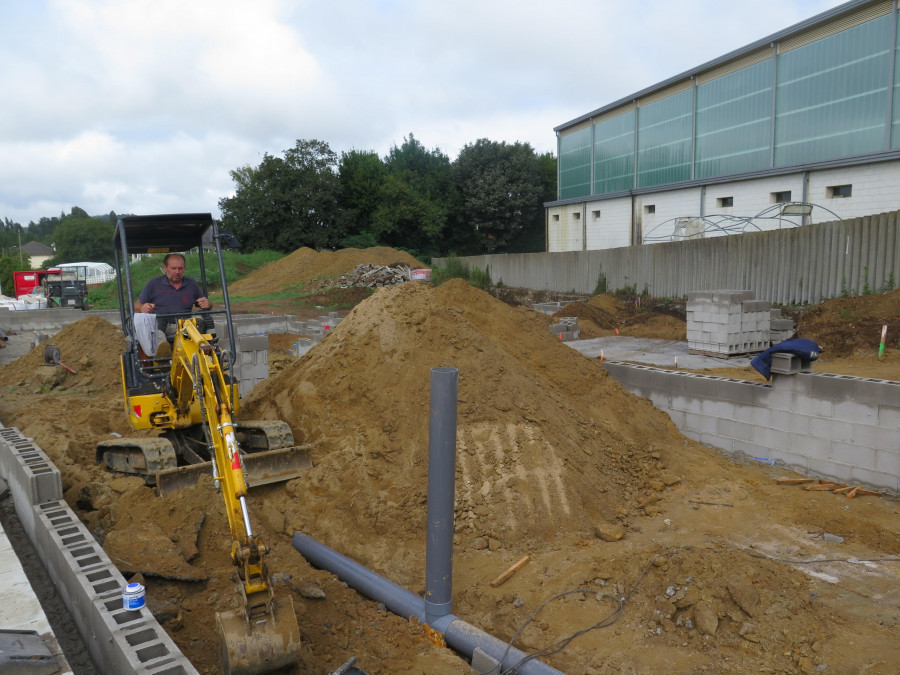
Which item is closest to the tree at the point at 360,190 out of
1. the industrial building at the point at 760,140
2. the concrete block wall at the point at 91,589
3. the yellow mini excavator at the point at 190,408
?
the industrial building at the point at 760,140

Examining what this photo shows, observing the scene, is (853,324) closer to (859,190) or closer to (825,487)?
(825,487)

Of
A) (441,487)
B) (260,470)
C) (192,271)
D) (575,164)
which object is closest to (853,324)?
(441,487)

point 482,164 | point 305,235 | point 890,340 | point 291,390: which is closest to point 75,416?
point 291,390

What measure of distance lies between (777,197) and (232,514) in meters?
21.2

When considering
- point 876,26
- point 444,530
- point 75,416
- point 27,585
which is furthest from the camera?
point 876,26

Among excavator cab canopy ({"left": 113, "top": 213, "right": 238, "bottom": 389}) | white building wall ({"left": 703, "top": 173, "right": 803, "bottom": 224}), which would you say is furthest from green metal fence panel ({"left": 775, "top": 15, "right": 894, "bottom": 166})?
excavator cab canopy ({"left": 113, "top": 213, "right": 238, "bottom": 389})

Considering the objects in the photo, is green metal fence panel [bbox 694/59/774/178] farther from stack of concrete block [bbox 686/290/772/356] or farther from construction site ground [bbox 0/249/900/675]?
construction site ground [bbox 0/249/900/675]

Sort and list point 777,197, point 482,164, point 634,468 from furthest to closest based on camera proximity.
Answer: point 482,164, point 777,197, point 634,468

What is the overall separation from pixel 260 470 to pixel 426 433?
6.12ft

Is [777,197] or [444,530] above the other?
[777,197]

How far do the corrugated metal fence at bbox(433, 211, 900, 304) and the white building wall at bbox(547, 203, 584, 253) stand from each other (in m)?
Answer: 8.43

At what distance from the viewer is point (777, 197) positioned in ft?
67.2

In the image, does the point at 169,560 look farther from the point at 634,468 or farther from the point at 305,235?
the point at 305,235

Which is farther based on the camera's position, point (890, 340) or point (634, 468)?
point (890, 340)
